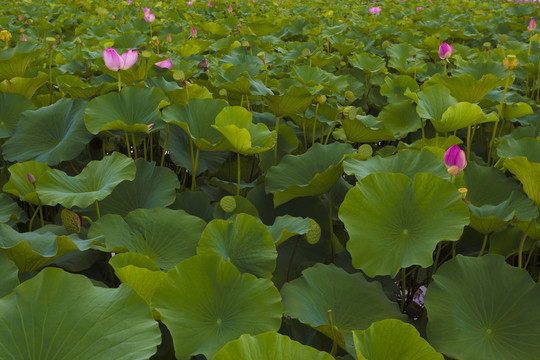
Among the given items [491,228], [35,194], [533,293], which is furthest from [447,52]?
[35,194]

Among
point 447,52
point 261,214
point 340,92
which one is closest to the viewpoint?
point 261,214

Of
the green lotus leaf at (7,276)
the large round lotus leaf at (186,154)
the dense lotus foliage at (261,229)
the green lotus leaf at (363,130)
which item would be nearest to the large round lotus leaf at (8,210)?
the dense lotus foliage at (261,229)

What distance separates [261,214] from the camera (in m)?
1.11

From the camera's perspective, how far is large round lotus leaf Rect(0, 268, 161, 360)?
0.58 meters

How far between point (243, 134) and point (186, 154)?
0.29m

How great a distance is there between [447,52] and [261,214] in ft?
2.96

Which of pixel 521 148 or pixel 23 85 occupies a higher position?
pixel 23 85

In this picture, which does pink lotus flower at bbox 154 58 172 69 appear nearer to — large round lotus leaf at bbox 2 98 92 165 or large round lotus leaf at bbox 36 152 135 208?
large round lotus leaf at bbox 2 98 92 165

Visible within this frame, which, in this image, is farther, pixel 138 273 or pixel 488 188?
pixel 488 188

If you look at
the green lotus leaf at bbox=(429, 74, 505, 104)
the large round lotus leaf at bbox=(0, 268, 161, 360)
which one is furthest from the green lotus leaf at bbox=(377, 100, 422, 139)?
the large round lotus leaf at bbox=(0, 268, 161, 360)

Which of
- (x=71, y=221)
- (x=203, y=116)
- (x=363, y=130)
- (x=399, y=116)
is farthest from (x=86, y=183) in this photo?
(x=399, y=116)

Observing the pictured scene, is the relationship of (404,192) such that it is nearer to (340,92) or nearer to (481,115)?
(481,115)

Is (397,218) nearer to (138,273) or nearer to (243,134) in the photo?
(243,134)

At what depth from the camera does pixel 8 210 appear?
1.00 m
